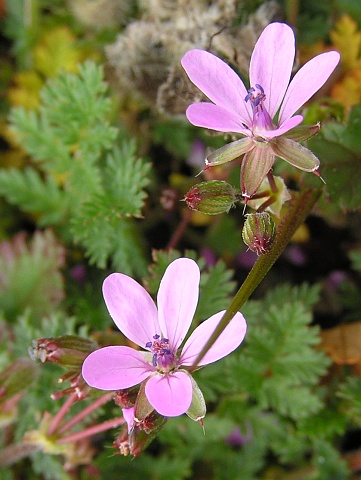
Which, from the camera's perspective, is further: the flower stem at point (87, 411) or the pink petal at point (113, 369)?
the flower stem at point (87, 411)

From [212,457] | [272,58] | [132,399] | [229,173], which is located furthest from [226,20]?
[212,457]

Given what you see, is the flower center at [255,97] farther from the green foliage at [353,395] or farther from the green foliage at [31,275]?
the green foliage at [31,275]

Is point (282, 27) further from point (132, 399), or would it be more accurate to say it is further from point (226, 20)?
point (132, 399)

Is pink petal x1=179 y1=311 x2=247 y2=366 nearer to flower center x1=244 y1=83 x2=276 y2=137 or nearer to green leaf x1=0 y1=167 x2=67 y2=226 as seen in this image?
flower center x1=244 y1=83 x2=276 y2=137

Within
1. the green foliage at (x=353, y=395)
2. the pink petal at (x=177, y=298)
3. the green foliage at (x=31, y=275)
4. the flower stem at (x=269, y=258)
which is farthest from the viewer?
the green foliage at (x=31, y=275)

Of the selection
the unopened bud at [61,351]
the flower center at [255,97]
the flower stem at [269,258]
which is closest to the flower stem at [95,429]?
the unopened bud at [61,351]

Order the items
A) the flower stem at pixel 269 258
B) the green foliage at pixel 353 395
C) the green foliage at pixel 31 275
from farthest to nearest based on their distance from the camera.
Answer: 1. the green foliage at pixel 31 275
2. the green foliage at pixel 353 395
3. the flower stem at pixel 269 258
